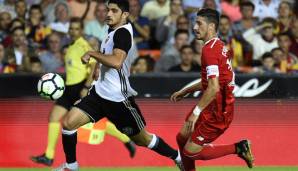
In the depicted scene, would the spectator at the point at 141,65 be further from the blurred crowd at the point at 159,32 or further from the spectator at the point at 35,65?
the spectator at the point at 35,65

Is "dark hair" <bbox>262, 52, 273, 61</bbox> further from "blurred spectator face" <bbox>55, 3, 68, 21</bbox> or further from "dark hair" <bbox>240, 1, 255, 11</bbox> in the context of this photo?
"blurred spectator face" <bbox>55, 3, 68, 21</bbox>

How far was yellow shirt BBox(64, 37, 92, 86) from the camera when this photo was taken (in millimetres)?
9734

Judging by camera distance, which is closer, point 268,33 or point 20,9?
point 268,33

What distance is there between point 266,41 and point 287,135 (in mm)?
3258

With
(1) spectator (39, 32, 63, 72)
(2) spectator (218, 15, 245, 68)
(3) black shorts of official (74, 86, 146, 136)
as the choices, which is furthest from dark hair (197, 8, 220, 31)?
(2) spectator (218, 15, 245, 68)

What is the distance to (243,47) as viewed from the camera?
12297 millimetres

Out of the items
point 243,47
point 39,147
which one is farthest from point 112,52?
point 243,47

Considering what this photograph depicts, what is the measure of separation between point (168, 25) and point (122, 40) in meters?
5.22

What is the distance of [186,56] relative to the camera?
36.4 ft

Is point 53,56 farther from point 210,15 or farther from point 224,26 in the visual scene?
point 210,15

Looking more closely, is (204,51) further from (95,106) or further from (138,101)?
(138,101)

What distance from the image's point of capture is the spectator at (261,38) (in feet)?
39.9

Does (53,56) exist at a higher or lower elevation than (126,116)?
lower

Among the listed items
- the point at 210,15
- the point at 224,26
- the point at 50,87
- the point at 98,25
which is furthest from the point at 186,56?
the point at 210,15
